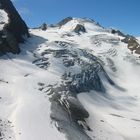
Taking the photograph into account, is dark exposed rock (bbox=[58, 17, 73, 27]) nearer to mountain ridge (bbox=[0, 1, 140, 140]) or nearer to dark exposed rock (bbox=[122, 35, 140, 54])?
dark exposed rock (bbox=[122, 35, 140, 54])

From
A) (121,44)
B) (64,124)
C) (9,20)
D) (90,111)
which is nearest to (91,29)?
(121,44)

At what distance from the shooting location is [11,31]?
74.9 meters

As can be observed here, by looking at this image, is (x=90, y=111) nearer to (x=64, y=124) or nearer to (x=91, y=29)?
(x=64, y=124)

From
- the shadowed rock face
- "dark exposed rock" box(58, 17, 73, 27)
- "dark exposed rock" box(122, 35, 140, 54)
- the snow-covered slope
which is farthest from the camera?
"dark exposed rock" box(58, 17, 73, 27)

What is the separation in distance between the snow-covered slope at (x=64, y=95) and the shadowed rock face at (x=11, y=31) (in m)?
2.21

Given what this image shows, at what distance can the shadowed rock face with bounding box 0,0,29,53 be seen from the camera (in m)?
68.7

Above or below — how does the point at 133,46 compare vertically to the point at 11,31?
above

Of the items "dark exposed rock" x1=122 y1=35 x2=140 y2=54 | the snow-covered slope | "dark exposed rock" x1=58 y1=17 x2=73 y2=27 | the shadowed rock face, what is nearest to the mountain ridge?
the snow-covered slope

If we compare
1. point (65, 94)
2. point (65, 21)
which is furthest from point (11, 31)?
point (65, 21)

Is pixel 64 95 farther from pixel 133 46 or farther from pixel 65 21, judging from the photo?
pixel 65 21

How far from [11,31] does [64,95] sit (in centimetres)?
2680

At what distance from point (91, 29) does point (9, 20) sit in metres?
64.4

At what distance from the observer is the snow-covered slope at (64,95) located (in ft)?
136

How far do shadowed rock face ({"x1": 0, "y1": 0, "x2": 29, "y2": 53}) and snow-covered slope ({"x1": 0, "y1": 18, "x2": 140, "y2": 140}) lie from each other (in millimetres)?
2207
